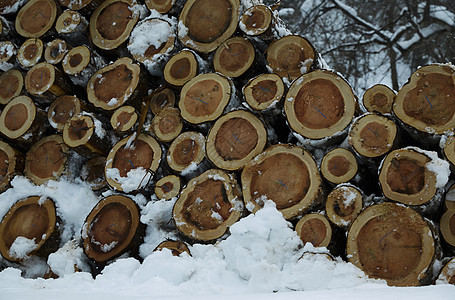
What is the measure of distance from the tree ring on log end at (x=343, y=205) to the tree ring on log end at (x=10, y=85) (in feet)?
8.85

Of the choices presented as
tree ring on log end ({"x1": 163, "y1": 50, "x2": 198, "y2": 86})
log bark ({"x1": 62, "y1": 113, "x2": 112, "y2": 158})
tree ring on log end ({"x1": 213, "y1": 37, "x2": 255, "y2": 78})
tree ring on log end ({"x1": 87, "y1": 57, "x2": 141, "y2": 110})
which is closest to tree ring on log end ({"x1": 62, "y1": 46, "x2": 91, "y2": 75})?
tree ring on log end ({"x1": 87, "y1": 57, "x2": 141, "y2": 110})

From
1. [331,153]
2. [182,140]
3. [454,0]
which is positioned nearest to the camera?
[331,153]

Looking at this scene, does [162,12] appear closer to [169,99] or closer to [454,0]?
[169,99]

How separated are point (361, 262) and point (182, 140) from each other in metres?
1.30

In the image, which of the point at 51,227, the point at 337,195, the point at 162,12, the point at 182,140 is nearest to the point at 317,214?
the point at 337,195

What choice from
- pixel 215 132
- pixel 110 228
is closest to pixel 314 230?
pixel 215 132

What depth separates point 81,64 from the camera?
282 cm

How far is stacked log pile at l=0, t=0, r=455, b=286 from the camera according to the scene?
1.75m

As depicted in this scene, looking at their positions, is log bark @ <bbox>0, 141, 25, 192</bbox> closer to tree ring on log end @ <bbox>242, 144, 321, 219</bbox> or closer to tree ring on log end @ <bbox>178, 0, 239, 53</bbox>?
tree ring on log end @ <bbox>178, 0, 239, 53</bbox>

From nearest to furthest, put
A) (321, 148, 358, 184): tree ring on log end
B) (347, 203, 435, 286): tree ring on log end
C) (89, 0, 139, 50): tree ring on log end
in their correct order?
1. (347, 203, 435, 286): tree ring on log end
2. (321, 148, 358, 184): tree ring on log end
3. (89, 0, 139, 50): tree ring on log end

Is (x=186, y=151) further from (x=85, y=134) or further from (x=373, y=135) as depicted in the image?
(x=373, y=135)

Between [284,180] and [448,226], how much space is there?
82cm

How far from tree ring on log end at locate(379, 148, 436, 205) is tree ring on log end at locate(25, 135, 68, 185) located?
2.25 meters

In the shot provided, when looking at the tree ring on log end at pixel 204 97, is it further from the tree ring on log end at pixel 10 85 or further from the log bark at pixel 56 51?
the tree ring on log end at pixel 10 85
